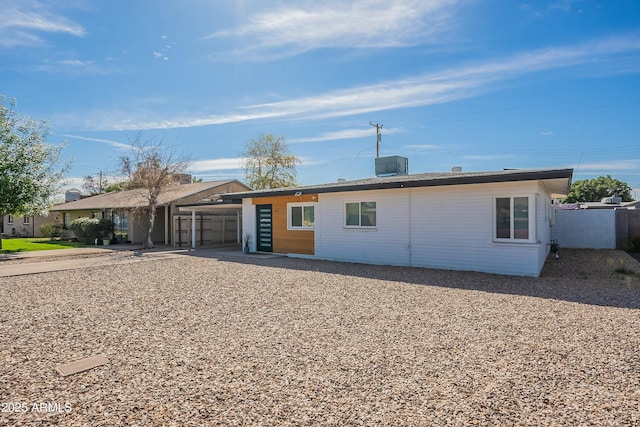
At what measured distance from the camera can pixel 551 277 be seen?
980 cm

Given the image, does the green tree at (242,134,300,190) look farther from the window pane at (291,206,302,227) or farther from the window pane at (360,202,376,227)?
the window pane at (360,202,376,227)

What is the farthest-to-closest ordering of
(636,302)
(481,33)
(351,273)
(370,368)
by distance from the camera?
(481,33), (351,273), (636,302), (370,368)

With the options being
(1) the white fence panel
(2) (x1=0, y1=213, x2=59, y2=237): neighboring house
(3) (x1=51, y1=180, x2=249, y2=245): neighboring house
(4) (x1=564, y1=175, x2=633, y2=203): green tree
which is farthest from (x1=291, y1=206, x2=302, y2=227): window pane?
(4) (x1=564, y1=175, x2=633, y2=203): green tree

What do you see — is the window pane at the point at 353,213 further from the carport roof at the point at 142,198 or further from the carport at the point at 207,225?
the carport roof at the point at 142,198

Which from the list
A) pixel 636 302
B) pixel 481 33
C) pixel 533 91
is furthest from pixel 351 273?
pixel 533 91

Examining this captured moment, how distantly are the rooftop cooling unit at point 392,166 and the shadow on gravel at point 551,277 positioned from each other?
7092 mm

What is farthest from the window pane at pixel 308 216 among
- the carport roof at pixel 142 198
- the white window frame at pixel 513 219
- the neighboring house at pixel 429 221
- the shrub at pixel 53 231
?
the shrub at pixel 53 231

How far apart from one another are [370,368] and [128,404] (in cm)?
234

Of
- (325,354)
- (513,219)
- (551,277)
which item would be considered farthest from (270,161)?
(325,354)

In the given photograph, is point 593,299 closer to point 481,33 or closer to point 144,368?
point 144,368

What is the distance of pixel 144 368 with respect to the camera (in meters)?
3.99

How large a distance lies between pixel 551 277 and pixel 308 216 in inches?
332

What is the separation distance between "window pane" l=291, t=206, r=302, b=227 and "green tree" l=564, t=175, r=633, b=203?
50.2m

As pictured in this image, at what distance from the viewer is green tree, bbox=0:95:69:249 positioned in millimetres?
17516
